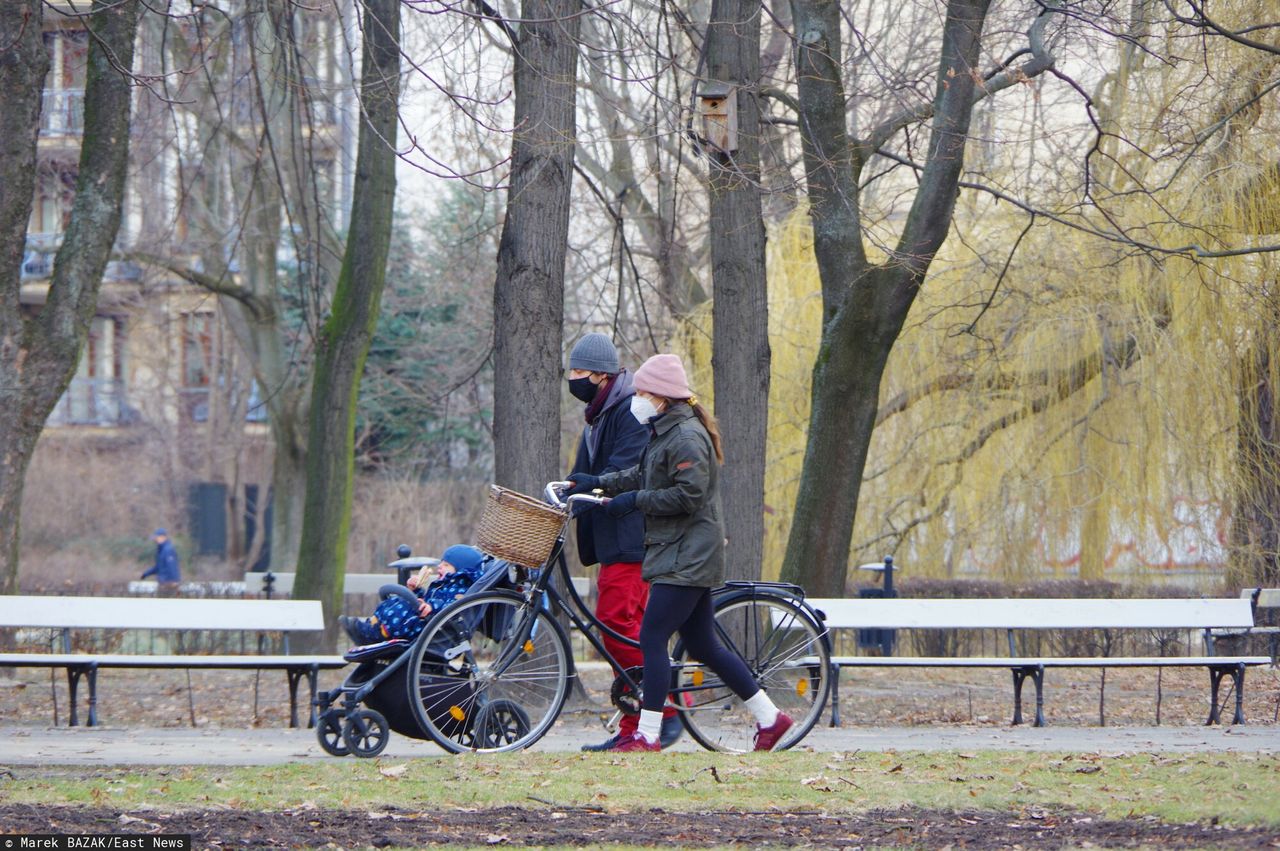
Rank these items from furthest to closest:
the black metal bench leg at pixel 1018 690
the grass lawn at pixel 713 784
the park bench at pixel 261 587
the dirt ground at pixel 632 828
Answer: the park bench at pixel 261 587 < the black metal bench leg at pixel 1018 690 < the grass lawn at pixel 713 784 < the dirt ground at pixel 632 828

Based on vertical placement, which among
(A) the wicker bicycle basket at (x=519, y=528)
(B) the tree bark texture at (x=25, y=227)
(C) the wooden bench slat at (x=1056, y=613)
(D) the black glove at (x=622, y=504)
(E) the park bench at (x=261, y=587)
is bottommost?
(E) the park bench at (x=261, y=587)

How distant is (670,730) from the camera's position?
729 centimetres

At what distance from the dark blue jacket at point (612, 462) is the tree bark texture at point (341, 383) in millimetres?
6523

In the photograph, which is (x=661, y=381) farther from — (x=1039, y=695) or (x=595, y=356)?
(x=1039, y=695)

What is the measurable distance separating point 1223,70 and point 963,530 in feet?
17.5

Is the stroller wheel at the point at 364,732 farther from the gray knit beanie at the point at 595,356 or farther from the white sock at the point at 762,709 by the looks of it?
the gray knit beanie at the point at 595,356

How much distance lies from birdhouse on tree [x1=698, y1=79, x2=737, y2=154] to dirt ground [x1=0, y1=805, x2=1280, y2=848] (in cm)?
520

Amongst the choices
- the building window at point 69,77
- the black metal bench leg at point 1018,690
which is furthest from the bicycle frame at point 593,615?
the building window at point 69,77

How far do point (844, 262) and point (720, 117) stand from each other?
155 cm

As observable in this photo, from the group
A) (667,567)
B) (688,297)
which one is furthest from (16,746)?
(688,297)

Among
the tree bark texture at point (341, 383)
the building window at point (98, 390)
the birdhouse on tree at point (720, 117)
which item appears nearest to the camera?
the birdhouse on tree at point (720, 117)

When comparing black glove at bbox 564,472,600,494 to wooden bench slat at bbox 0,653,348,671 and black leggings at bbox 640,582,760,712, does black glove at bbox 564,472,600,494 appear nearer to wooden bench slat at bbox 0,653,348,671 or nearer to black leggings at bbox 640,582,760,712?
black leggings at bbox 640,582,760,712

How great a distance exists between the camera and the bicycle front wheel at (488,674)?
23.3 ft

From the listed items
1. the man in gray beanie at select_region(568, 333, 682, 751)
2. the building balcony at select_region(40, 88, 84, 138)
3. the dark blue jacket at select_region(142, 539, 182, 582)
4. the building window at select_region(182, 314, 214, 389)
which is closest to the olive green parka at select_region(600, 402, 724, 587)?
the man in gray beanie at select_region(568, 333, 682, 751)
